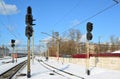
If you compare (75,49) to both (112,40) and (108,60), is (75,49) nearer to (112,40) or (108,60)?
(112,40)

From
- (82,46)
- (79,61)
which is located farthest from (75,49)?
(79,61)

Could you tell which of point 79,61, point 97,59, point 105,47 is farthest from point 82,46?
point 97,59

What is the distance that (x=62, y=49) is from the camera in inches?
5064

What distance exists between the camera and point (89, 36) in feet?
93.7

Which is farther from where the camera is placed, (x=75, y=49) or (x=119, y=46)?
(x=119, y=46)

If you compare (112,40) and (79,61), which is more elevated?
(112,40)

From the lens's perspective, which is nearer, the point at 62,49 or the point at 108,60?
the point at 108,60

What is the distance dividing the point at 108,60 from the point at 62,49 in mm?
95624

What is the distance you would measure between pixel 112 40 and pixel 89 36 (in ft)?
397

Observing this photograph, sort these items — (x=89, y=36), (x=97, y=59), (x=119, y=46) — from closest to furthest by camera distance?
(x=89, y=36) < (x=97, y=59) < (x=119, y=46)

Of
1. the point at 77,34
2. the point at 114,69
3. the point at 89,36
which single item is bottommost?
the point at 114,69

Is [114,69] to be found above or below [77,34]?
below

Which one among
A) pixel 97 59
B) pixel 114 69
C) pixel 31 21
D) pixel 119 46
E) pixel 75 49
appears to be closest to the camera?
pixel 31 21

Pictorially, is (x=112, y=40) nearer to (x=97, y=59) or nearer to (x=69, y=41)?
(x=69, y=41)
